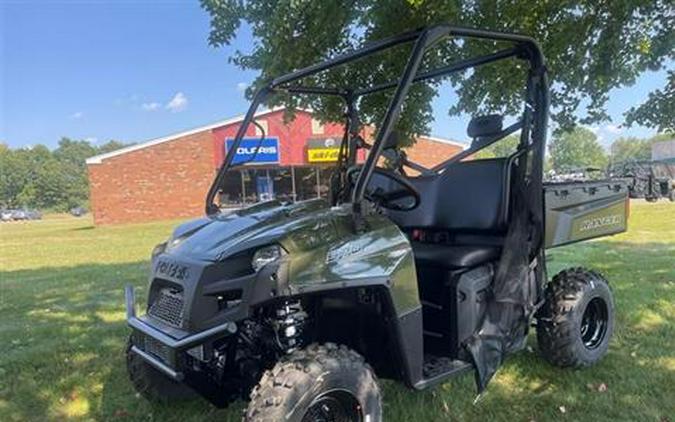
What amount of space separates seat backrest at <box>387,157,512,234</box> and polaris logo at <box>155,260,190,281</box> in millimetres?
1475

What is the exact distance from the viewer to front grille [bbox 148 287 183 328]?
2.51 metres

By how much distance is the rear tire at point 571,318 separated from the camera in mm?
3615

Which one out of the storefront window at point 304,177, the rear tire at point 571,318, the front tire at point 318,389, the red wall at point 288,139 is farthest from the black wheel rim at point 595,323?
the storefront window at point 304,177

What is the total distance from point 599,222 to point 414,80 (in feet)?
5.69

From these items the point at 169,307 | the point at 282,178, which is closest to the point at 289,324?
the point at 169,307

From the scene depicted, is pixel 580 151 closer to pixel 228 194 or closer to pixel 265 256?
pixel 228 194

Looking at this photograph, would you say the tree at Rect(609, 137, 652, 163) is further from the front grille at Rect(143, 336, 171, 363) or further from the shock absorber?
the front grille at Rect(143, 336, 171, 363)

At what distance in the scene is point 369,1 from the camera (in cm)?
570

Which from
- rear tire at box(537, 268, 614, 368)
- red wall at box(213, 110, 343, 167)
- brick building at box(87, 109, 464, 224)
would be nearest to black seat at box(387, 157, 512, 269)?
rear tire at box(537, 268, 614, 368)

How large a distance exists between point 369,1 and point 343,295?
3926mm

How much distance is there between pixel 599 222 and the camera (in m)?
3.88

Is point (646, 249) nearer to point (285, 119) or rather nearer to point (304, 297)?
point (285, 119)

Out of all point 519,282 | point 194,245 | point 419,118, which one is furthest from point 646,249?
point 194,245

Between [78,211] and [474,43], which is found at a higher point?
[474,43]
